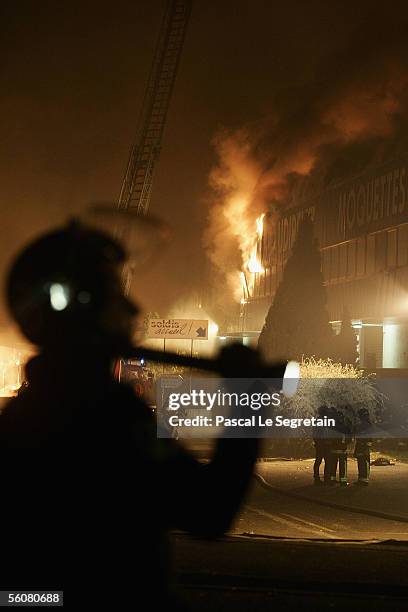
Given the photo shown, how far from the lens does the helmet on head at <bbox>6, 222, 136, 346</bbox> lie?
1852 mm

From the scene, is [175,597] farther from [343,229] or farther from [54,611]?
[343,229]

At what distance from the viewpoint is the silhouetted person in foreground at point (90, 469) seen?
1852 millimetres


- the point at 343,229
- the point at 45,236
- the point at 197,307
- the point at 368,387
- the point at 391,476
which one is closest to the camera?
the point at 45,236

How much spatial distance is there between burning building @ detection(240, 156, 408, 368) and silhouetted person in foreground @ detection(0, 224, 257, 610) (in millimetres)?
37449

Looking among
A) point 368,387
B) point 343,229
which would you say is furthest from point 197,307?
point 368,387

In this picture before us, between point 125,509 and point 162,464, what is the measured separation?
0.13 metres

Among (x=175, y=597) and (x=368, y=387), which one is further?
(x=368, y=387)

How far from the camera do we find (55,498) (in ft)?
6.24

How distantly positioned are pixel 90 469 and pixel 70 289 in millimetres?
401

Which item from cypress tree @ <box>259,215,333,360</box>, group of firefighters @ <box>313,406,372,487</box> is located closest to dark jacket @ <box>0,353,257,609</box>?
group of firefighters @ <box>313,406,372,487</box>

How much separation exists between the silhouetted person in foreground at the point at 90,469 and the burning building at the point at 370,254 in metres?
37.4

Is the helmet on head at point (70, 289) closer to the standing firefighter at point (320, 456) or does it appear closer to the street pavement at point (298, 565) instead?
the street pavement at point (298, 565)

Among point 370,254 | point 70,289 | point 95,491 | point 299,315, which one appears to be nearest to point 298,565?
point 95,491

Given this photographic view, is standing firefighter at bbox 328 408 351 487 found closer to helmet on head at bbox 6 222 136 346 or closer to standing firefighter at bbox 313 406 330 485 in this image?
standing firefighter at bbox 313 406 330 485
